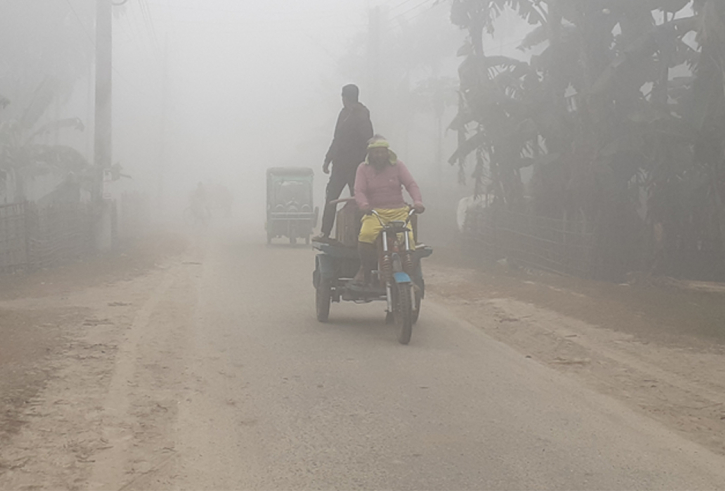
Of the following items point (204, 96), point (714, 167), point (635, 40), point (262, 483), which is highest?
point (204, 96)

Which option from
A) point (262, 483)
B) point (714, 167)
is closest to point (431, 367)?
point (262, 483)

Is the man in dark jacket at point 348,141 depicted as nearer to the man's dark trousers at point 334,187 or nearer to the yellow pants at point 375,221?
the man's dark trousers at point 334,187

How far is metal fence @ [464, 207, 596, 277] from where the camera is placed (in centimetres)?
1572

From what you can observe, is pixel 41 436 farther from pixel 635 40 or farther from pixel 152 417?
pixel 635 40

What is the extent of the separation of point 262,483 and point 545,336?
5281 millimetres

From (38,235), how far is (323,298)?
31.9 ft

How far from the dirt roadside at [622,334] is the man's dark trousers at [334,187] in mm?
2105

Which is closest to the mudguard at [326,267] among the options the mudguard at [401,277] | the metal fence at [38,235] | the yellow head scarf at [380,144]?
the yellow head scarf at [380,144]

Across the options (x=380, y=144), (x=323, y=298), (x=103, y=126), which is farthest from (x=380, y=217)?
(x=103, y=126)

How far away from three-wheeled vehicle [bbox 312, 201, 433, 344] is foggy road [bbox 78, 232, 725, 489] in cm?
38

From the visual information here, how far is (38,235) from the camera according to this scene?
16.8m

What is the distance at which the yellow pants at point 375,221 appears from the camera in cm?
858

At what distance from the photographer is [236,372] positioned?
6832 millimetres

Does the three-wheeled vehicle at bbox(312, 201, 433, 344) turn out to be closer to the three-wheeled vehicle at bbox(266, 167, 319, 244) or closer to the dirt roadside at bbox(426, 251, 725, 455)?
the dirt roadside at bbox(426, 251, 725, 455)
